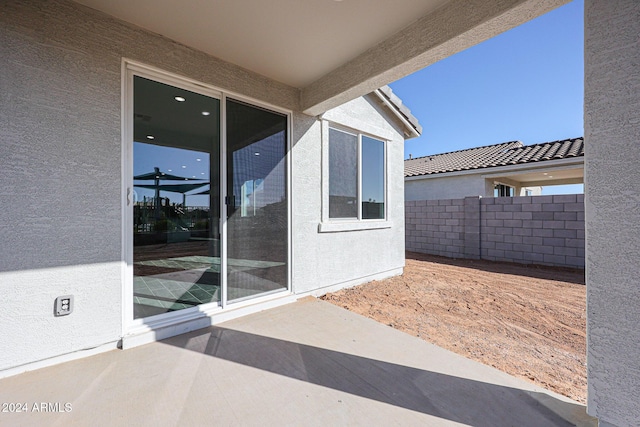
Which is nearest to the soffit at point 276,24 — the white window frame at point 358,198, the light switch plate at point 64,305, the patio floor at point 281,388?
the white window frame at point 358,198

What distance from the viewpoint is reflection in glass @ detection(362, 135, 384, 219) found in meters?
4.95

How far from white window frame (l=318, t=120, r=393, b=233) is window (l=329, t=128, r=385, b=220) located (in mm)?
19

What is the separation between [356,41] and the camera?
272 cm

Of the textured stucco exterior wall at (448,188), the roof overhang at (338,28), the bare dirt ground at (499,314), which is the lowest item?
the bare dirt ground at (499,314)

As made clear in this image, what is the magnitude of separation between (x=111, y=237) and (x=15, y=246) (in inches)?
22.7

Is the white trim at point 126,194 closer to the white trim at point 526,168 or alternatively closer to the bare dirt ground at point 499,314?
the bare dirt ground at point 499,314

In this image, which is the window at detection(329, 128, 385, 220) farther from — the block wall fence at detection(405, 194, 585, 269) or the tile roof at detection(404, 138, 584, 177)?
the tile roof at detection(404, 138, 584, 177)

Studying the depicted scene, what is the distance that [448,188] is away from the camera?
11.0 metres

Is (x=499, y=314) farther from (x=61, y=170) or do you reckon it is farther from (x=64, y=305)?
(x=61, y=170)

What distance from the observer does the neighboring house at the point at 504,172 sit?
27.1 feet

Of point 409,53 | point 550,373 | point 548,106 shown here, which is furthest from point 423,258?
point 548,106

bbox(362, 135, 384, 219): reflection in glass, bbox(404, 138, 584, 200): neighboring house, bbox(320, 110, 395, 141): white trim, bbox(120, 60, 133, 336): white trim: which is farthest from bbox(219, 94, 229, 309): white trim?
bbox(404, 138, 584, 200): neighboring house

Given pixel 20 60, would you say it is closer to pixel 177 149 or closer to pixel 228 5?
pixel 177 149

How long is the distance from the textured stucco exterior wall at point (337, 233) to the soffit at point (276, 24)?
3.50ft
